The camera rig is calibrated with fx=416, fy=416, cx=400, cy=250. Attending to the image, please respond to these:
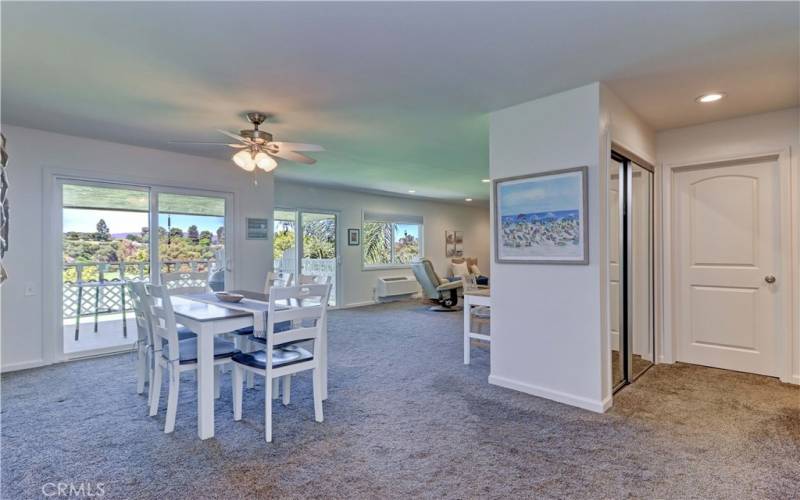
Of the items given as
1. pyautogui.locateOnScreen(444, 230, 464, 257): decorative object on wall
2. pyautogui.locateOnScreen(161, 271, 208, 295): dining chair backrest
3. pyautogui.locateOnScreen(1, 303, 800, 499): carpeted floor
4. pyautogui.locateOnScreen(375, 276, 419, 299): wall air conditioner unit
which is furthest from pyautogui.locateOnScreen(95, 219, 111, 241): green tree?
pyautogui.locateOnScreen(444, 230, 464, 257): decorative object on wall

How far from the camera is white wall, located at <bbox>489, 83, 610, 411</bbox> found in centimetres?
288

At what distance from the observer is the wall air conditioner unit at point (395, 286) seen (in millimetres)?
8523

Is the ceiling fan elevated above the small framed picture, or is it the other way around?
the ceiling fan

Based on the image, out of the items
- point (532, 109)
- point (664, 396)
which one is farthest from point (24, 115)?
point (664, 396)

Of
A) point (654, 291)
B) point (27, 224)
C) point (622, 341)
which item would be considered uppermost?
point (27, 224)

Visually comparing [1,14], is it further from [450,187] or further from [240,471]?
[450,187]

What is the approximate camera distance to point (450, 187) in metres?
7.81

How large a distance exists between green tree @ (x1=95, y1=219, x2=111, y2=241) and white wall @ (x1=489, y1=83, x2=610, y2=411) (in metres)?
4.17

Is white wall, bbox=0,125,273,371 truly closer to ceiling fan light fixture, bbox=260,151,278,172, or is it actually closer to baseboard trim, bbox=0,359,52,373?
baseboard trim, bbox=0,359,52,373

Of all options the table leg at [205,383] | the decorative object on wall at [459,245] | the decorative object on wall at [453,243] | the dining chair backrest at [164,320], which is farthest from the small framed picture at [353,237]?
the table leg at [205,383]

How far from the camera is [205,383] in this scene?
99.4 inches

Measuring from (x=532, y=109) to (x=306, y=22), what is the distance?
6.10 feet

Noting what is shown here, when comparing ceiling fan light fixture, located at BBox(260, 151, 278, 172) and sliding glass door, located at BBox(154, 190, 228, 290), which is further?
sliding glass door, located at BBox(154, 190, 228, 290)

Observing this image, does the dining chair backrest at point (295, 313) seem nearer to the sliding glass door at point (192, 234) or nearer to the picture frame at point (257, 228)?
the sliding glass door at point (192, 234)
